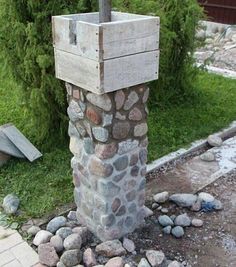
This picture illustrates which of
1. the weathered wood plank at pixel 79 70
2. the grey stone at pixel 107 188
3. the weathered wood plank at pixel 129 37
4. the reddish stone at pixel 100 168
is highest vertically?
the weathered wood plank at pixel 129 37

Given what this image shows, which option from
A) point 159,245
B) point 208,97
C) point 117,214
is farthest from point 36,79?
point 208,97

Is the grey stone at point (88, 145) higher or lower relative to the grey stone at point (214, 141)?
higher

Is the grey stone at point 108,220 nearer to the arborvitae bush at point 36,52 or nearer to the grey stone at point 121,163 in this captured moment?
the grey stone at point 121,163

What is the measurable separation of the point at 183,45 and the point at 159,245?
3076 mm

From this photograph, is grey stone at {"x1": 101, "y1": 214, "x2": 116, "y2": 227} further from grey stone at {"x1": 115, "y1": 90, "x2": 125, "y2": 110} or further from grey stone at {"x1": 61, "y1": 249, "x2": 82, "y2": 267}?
grey stone at {"x1": 115, "y1": 90, "x2": 125, "y2": 110}

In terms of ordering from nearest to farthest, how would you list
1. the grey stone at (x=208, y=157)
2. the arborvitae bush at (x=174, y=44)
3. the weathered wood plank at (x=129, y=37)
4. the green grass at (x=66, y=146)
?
the weathered wood plank at (x=129, y=37)
the green grass at (x=66, y=146)
the grey stone at (x=208, y=157)
the arborvitae bush at (x=174, y=44)

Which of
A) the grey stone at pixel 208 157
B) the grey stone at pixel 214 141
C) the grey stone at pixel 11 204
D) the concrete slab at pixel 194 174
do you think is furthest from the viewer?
the grey stone at pixel 214 141

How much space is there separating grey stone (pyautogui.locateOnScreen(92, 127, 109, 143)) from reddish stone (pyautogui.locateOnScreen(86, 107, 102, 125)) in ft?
0.16

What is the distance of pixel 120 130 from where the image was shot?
2.65 meters

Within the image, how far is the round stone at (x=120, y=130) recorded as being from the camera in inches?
103

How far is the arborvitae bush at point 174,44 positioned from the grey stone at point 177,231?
249 cm

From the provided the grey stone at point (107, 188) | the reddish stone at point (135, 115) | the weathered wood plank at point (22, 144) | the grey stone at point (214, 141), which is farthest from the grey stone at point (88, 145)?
the grey stone at point (214, 141)

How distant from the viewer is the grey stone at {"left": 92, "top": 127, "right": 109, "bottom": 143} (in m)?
2.58

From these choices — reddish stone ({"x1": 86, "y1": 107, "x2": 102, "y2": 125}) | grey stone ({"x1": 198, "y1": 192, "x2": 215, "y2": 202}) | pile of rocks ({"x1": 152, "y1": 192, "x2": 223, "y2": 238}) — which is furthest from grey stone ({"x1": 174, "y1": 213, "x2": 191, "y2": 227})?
reddish stone ({"x1": 86, "y1": 107, "x2": 102, "y2": 125})
